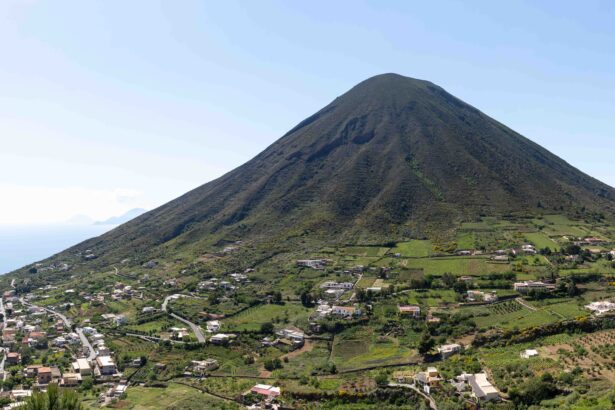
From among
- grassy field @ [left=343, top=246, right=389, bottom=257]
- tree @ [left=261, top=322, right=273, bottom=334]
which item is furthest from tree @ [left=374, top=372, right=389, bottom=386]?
grassy field @ [left=343, top=246, right=389, bottom=257]

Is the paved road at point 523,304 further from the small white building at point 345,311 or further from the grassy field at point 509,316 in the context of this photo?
the small white building at point 345,311

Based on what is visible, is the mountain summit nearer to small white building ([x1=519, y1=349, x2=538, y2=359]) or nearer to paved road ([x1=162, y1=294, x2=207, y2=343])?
paved road ([x1=162, y1=294, x2=207, y2=343])

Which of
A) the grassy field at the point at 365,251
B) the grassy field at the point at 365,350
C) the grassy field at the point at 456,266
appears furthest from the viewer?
the grassy field at the point at 365,251

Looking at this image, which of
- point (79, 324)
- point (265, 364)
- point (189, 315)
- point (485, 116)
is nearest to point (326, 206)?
Answer: point (189, 315)

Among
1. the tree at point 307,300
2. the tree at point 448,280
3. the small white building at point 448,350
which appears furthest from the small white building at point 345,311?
the tree at point 448,280

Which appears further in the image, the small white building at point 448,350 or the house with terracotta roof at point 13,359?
the house with terracotta roof at point 13,359

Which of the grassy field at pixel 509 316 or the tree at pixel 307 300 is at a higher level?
the tree at pixel 307 300

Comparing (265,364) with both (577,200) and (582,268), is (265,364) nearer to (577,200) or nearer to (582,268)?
(582,268)
